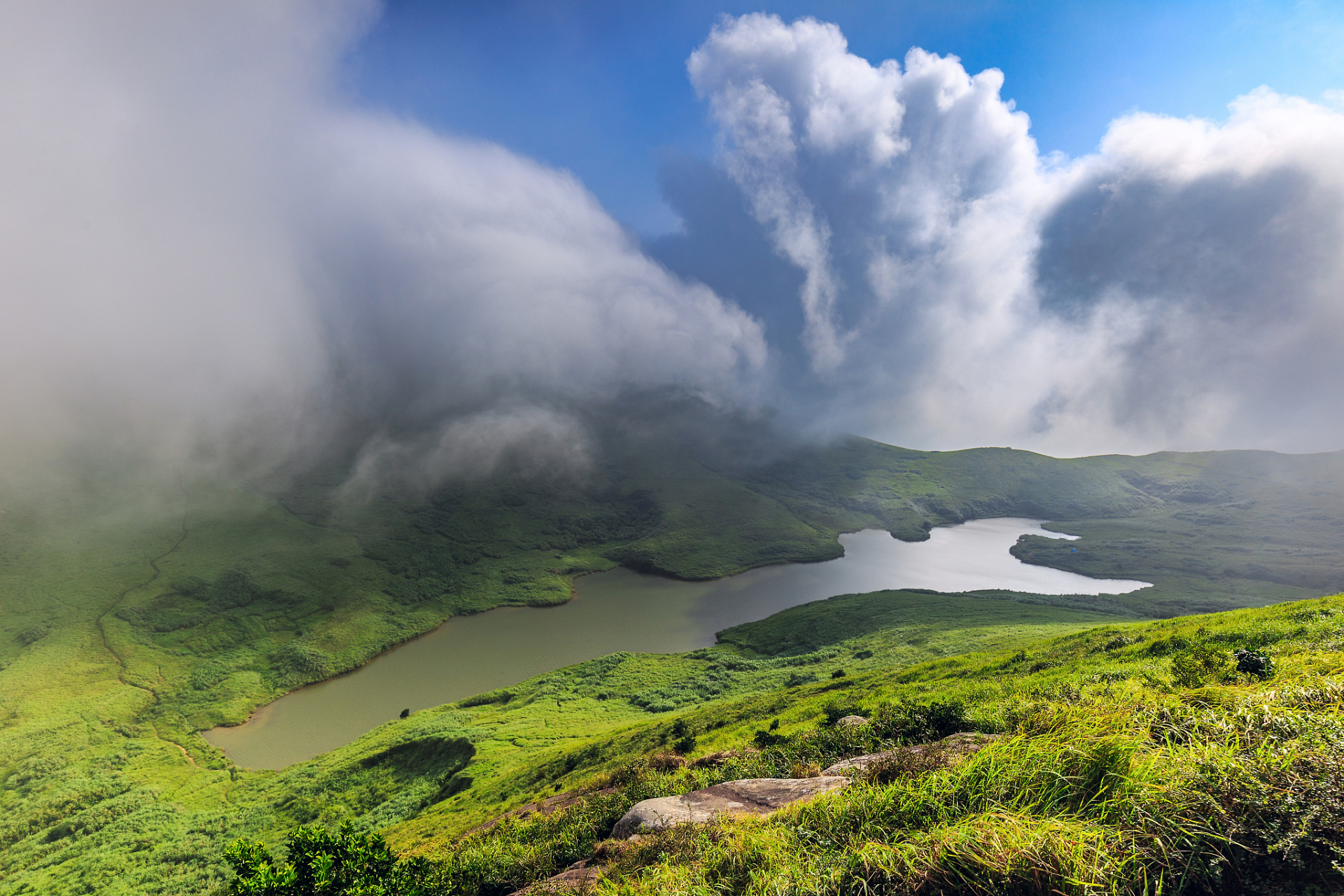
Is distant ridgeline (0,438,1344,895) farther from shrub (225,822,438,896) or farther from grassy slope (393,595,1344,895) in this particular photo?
grassy slope (393,595,1344,895)

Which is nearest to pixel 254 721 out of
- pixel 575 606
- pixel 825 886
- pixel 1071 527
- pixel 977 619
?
pixel 575 606

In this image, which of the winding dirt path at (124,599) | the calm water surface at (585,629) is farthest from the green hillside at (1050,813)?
the winding dirt path at (124,599)

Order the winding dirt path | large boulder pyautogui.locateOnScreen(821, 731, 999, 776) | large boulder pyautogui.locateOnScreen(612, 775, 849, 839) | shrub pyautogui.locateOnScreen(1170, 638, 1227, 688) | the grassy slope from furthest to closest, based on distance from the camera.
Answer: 1. the winding dirt path
2. shrub pyautogui.locateOnScreen(1170, 638, 1227, 688)
3. large boulder pyautogui.locateOnScreen(612, 775, 849, 839)
4. large boulder pyautogui.locateOnScreen(821, 731, 999, 776)
5. the grassy slope

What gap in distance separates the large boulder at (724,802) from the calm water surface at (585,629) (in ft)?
214

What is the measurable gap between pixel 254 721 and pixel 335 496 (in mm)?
94881

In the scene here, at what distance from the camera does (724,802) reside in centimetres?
840

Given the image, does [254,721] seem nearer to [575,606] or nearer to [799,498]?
[575,606]

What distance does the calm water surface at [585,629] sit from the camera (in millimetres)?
61344

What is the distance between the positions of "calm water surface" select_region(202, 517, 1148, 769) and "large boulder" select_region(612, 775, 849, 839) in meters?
65.3

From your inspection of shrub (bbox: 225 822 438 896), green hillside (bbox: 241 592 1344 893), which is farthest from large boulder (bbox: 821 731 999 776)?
shrub (bbox: 225 822 438 896)

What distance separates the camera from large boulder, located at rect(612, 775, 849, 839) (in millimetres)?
7711

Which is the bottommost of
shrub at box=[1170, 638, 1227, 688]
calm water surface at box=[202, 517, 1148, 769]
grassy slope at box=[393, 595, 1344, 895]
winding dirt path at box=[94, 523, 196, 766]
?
calm water surface at box=[202, 517, 1148, 769]

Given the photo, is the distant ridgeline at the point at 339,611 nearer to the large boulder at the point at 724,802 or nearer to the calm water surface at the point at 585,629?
the calm water surface at the point at 585,629

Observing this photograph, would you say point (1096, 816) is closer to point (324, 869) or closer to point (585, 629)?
point (324, 869)
